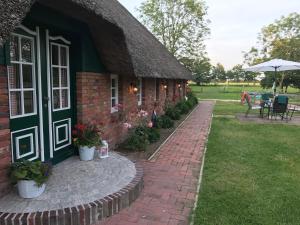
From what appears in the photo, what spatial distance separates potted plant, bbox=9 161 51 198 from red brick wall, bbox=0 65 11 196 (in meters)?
0.10

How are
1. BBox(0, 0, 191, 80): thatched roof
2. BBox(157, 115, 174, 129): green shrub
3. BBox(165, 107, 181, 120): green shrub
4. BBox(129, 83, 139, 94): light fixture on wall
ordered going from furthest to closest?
BBox(165, 107, 181, 120): green shrub < BBox(157, 115, 174, 129): green shrub < BBox(129, 83, 139, 94): light fixture on wall < BBox(0, 0, 191, 80): thatched roof

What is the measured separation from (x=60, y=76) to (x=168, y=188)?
9.45ft

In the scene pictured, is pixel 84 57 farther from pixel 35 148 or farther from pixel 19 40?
pixel 35 148

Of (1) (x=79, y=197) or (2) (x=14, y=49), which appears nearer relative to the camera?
(1) (x=79, y=197)

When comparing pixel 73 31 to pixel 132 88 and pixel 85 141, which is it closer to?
pixel 85 141

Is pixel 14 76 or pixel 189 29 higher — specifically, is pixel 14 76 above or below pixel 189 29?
below

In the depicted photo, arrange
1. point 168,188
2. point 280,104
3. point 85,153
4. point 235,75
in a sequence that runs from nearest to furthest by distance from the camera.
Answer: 1. point 168,188
2. point 85,153
3. point 280,104
4. point 235,75

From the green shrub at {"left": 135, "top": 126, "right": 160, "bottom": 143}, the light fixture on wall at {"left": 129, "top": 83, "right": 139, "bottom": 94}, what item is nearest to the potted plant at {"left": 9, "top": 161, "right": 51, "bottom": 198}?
the green shrub at {"left": 135, "top": 126, "right": 160, "bottom": 143}

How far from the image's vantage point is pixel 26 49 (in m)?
4.27

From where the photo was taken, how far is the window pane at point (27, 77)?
4.26 meters

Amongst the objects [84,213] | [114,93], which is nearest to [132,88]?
[114,93]

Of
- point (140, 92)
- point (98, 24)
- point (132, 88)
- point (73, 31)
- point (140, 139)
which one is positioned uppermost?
point (98, 24)

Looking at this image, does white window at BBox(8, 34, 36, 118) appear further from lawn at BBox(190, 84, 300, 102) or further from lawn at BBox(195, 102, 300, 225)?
lawn at BBox(190, 84, 300, 102)

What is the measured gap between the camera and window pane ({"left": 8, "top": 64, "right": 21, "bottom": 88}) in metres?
3.98
